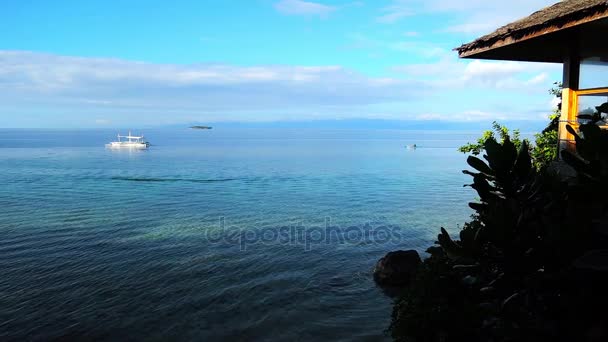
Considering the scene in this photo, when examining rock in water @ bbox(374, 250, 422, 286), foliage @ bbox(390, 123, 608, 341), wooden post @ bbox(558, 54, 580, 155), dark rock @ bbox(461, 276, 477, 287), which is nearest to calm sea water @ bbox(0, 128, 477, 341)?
rock in water @ bbox(374, 250, 422, 286)

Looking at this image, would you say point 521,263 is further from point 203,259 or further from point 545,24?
point 203,259

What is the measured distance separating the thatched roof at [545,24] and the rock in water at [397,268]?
6.97 m

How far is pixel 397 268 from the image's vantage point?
14.5m

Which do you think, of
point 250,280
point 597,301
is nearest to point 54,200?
point 250,280

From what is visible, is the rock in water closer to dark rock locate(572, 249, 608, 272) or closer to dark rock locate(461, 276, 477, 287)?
dark rock locate(461, 276, 477, 287)

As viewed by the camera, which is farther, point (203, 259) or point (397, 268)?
point (203, 259)

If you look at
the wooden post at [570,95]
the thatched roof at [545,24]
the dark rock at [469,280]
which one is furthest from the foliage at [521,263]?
the wooden post at [570,95]

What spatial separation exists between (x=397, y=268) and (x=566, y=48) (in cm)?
782

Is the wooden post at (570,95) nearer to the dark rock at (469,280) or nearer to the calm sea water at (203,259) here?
the calm sea water at (203,259)

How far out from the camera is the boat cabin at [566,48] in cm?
853

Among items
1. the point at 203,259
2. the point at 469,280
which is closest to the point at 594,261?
the point at 469,280

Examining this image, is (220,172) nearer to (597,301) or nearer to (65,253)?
(65,253)

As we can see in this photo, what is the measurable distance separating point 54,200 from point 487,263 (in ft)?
115

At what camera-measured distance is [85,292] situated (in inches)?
540
